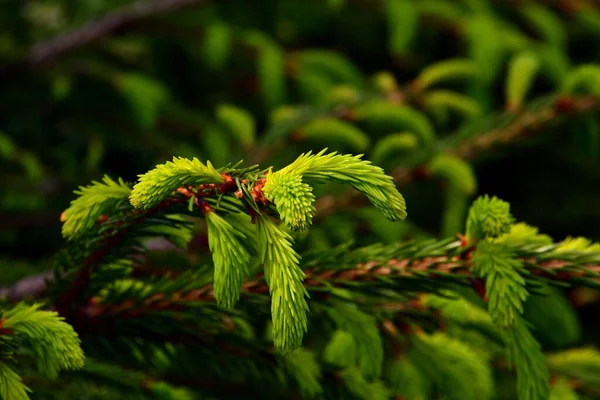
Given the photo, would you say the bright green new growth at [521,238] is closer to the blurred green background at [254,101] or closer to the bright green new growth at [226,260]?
the bright green new growth at [226,260]

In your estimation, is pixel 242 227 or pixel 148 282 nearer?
pixel 242 227

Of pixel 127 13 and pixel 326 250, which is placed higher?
pixel 127 13

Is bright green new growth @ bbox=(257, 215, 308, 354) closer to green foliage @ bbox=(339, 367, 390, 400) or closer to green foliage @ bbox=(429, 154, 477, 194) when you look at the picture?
green foliage @ bbox=(339, 367, 390, 400)

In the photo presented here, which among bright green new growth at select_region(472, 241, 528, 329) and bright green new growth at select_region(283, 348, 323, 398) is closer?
bright green new growth at select_region(472, 241, 528, 329)

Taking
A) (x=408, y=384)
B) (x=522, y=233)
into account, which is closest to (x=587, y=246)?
(x=522, y=233)

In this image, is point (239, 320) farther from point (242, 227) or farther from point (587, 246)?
point (587, 246)

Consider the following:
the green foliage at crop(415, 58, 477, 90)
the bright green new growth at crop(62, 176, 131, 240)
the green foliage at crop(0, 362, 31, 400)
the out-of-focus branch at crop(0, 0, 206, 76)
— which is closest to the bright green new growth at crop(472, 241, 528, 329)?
the bright green new growth at crop(62, 176, 131, 240)
